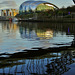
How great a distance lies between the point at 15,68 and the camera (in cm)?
826

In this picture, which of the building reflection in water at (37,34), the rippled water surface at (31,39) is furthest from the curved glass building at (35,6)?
the rippled water surface at (31,39)

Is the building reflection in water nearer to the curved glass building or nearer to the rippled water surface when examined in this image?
the rippled water surface

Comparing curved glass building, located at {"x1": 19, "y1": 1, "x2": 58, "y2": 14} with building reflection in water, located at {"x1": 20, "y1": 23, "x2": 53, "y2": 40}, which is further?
curved glass building, located at {"x1": 19, "y1": 1, "x2": 58, "y2": 14}

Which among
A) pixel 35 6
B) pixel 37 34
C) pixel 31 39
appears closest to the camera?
pixel 31 39

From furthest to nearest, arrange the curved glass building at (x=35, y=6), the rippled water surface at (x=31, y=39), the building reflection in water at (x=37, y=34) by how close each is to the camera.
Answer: the curved glass building at (x=35, y=6), the building reflection in water at (x=37, y=34), the rippled water surface at (x=31, y=39)

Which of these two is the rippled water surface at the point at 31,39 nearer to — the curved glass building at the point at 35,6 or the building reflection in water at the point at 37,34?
the building reflection in water at the point at 37,34

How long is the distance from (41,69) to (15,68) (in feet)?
3.56

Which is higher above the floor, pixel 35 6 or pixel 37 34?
pixel 35 6

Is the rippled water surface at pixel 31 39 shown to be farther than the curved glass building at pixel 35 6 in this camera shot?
No

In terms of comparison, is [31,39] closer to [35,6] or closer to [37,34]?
[37,34]

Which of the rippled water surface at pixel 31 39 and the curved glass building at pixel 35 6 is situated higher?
the curved glass building at pixel 35 6

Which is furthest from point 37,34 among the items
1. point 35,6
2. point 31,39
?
point 35,6

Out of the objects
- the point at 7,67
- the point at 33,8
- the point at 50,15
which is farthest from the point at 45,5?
the point at 7,67

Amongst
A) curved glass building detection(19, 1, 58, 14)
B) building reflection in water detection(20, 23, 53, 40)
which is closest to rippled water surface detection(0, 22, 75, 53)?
building reflection in water detection(20, 23, 53, 40)
